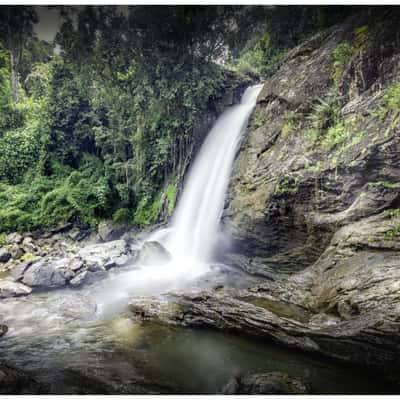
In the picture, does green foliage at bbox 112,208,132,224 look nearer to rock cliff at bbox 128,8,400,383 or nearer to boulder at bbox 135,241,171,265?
boulder at bbox 135,241,171,265

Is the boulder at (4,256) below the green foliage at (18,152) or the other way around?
below

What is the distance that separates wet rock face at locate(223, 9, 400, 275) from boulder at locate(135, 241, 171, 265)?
209cm

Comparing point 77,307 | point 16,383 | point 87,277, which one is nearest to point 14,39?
point 87,277

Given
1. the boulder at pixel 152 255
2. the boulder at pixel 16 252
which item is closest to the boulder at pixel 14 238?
the boulder at pixel 16 252

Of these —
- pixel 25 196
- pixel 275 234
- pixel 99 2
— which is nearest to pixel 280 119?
pixel 275 234

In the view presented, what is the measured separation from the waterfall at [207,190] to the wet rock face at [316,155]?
796 millimetres

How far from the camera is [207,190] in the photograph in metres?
9.16

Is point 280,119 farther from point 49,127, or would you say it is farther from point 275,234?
point 49,127

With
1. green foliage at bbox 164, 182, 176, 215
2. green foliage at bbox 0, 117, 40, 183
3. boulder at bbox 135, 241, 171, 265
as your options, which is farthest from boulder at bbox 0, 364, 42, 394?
green foliage at bbox 0, 117, 40, 183

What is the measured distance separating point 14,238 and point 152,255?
18.1ft

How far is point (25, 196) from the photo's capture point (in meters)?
11.0

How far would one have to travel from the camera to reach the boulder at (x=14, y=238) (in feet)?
31.3

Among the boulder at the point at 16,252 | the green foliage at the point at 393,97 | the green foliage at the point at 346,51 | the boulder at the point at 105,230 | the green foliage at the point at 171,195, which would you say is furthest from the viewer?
the boulder at the point at 105,230

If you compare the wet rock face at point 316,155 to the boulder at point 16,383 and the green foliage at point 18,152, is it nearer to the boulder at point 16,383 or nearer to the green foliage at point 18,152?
the boulder at point 16,383
